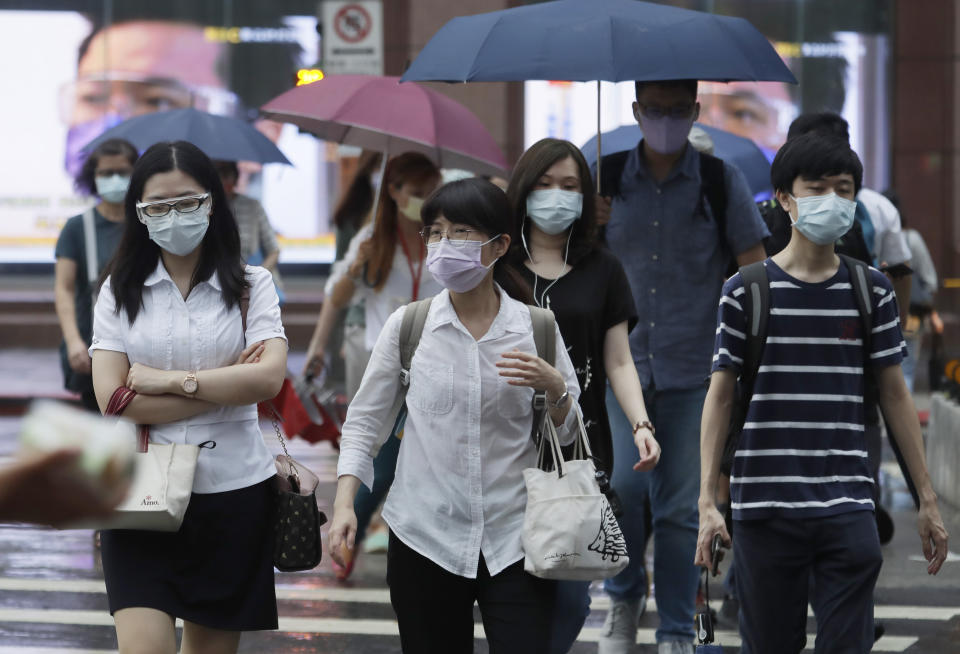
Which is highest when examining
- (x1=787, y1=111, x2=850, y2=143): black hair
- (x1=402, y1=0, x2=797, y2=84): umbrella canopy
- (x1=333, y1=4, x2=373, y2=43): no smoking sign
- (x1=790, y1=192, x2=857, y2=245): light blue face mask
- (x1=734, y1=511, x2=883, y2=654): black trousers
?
(x1=333, y1=4, x2=373, y2=43): no smoking sign

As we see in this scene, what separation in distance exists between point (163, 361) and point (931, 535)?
2.27m

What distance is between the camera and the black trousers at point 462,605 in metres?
3.97

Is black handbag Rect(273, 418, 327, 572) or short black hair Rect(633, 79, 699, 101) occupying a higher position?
short black hair Rect(633, 79, 699, 101)

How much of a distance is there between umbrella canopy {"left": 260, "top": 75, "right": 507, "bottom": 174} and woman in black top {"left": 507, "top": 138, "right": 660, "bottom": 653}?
2180 millimetres

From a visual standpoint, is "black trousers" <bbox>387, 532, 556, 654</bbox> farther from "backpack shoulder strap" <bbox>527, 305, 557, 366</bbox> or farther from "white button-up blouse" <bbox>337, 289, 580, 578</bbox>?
"backpack shoulder strap" <bbox>527, 305, 557, 366</bbox>

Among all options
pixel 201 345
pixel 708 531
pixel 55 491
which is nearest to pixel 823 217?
pixel 708 531

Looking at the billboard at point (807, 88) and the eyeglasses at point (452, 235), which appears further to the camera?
the billboard at point (807, 88)

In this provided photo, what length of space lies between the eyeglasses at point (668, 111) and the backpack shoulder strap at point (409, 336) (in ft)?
6.55

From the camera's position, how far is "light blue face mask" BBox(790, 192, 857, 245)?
4.37 metres

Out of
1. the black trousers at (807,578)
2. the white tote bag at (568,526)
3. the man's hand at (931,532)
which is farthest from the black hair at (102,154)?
the man's hand at (931,532)

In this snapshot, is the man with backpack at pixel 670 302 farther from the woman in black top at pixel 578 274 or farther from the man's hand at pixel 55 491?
the man's hand at pixel 55 491

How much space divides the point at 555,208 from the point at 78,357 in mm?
3433

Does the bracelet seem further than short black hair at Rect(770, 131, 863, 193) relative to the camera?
Yes

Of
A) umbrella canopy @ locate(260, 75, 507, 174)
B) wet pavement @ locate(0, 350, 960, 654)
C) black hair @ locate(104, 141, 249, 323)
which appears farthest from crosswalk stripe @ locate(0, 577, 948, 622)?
black hair @ locate(104, 141, 249, 323)
